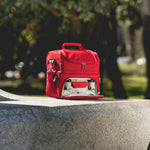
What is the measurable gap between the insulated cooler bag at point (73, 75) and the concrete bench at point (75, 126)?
716mm

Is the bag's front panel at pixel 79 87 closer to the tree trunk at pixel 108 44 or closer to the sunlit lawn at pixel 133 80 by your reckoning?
the tree trunk at pixel 108 44

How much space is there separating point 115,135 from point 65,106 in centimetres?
79

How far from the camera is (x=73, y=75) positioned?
4.31 meters

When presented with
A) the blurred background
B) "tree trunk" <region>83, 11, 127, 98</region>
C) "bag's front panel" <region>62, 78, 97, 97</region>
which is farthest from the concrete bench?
"tree trunk" <region>83, 11, 127, 98</region>

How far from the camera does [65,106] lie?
11.2 feet

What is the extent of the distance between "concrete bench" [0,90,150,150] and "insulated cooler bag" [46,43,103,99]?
0.72m

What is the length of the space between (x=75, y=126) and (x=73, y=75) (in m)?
1.07

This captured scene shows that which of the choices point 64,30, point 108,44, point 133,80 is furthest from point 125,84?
point 108,44

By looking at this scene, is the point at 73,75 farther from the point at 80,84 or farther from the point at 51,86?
the point at 51,86

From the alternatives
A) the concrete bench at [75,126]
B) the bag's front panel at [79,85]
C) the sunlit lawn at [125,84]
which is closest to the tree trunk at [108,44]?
the sunlit lawn at [125,84]

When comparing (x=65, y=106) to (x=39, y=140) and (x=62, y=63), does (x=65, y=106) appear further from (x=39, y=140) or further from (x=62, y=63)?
(x=62, y=63)

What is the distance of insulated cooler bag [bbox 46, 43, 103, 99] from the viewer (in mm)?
4250

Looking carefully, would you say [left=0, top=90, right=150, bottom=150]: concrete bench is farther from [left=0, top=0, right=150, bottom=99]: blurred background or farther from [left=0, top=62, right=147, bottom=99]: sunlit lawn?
[left=0, top=62, right=147, bottom=99]: sunlit lawn

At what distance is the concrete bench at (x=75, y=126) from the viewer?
3.05 meters
